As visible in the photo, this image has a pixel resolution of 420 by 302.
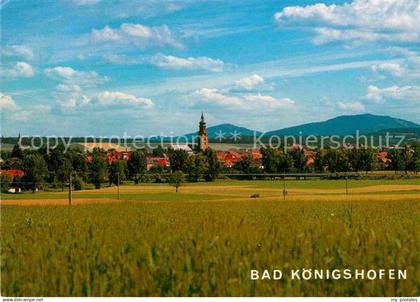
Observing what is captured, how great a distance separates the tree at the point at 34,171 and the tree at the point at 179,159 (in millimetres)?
8355

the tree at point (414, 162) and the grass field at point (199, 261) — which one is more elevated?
the tree at point (414, 162)

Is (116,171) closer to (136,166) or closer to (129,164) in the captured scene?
(129,164)

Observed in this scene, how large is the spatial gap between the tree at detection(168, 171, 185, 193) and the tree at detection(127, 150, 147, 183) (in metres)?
2.31

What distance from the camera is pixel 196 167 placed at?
4397cm

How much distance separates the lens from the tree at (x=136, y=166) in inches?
1610

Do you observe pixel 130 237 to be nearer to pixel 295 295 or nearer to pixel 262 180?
pixel 295 295

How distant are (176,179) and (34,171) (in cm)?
1152

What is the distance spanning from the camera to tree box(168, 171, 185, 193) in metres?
46.2

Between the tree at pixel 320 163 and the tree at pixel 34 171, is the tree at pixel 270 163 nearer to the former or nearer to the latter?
the tree at pixel 320 163

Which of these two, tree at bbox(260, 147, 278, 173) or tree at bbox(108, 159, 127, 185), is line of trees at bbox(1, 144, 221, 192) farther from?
tree at bbox(260, 147, 278, 173)

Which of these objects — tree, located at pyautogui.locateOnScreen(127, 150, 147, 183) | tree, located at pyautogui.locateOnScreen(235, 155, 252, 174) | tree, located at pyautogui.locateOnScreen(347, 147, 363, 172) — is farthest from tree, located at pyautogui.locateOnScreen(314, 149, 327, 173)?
tree, located at pyautogui.locateOnScreen(127, 150, 147, 183)

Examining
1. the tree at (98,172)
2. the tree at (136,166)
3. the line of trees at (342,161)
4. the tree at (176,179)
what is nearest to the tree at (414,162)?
the line of trees at (342,161)

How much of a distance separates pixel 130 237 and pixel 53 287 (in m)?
2.50

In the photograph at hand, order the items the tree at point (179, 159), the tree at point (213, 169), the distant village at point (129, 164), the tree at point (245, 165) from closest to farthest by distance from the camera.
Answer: the distant village at point (129, 164) < the tree at point (179, 159) < the tree at point (213, 169) < the tree at point (245, 165)
